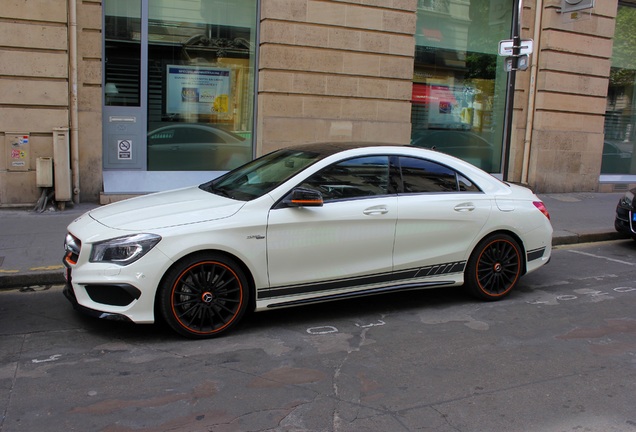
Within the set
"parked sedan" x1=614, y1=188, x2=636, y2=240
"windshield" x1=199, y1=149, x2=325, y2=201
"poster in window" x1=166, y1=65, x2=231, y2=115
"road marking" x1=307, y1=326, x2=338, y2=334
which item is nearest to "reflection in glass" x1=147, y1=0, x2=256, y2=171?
"poster in window" x1=166, y1=65, x2=231, y2=115

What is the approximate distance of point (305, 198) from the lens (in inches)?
196

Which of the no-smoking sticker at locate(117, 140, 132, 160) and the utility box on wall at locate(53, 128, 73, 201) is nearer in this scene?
the utility box on wall at locate(53, 128, 73, 201)

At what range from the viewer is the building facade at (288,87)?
9.66m

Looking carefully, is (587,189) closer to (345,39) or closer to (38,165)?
(345,39)

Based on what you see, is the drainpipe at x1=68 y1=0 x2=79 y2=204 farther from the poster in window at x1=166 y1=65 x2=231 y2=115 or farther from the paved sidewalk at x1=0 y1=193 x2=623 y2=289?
the poster in window at x1=166 y1=65 x2=231 y2=115

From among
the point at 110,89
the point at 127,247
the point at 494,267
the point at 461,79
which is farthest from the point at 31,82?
the point at 461,79

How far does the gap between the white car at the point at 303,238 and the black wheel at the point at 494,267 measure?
1 cm

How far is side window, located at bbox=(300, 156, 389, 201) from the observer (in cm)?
533

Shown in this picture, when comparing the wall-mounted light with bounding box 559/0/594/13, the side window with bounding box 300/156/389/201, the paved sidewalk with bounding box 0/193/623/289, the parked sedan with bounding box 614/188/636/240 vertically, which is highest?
the wall-mounted light with bounding box 559/0/594/13

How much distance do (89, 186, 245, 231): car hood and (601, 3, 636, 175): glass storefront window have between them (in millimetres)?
12964

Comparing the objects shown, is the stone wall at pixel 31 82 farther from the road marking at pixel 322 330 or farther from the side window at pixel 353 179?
the road marking at pixel 322 330

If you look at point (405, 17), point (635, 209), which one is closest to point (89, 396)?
point (635, 209)

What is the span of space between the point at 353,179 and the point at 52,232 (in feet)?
16.1

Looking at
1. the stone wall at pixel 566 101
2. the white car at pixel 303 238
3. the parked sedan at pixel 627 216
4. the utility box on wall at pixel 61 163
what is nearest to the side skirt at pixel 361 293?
the white car at pixel 303 238
